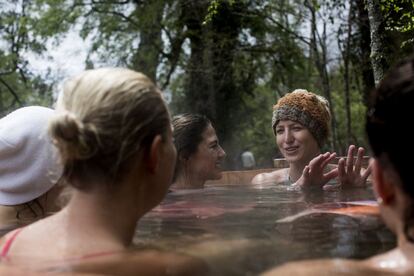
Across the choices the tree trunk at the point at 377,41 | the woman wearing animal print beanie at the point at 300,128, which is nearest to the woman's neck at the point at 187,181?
the woman wearing animal print beanie at the point at 300,128

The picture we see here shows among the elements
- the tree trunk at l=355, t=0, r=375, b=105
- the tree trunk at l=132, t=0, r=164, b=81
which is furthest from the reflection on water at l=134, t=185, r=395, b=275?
the tree trunk at l=132, t=0, r=164, b=81

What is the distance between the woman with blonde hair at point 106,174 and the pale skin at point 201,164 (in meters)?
2.57

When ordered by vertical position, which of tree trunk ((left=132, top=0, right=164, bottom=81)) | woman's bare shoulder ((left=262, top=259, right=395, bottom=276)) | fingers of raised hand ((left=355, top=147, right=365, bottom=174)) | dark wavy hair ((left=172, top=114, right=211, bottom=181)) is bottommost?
woman's bare shoulder ((left=262, top=259, right=395, bottom=276))

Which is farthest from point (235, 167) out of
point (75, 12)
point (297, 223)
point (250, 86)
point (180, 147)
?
point (297, 223)

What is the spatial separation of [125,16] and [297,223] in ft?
48.3

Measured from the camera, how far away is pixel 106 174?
170 centimetres

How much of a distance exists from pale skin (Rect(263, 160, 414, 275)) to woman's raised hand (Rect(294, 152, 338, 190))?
85.6 inches

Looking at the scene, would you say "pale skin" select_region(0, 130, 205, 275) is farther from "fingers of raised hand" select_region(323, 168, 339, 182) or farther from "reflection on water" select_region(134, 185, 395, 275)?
"fingers of raised hand" select_region(323, 168, 339, 182)

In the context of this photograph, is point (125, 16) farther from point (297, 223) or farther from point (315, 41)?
point (297, 223)

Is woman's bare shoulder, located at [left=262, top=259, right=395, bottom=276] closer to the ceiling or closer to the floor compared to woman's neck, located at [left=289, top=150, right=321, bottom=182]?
closer to the floor

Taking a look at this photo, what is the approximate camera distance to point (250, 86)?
16234mm

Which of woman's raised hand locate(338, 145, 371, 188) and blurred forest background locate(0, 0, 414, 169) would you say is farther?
blurred forest background locate(0, 0, 414, 169)

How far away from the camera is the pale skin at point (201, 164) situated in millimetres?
4398

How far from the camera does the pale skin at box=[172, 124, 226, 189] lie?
14.4 feet
